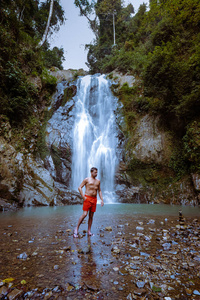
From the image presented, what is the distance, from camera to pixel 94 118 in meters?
18.3

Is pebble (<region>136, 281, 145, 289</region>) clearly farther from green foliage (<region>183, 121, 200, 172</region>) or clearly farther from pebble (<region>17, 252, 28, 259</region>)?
green foliage (<region>183, 121, 200, 172</region>)

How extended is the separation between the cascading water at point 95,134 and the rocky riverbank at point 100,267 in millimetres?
10695

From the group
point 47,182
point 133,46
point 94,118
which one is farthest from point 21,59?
point 133,46

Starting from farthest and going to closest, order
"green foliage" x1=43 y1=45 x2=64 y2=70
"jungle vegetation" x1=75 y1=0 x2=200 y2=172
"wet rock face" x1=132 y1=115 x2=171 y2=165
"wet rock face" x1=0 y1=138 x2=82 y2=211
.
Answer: "green foliage" x1=43 y1=45 x2=64 y2=70
"wet rock face" x1=132 y1=115 x2=171 y2=165
"jungle vegetation" x1=75 y1=0 x2=200 y2=172
"wet rock face" x1=0 y1=138 x2=82 y2=211

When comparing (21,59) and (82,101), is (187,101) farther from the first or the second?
(21,59)

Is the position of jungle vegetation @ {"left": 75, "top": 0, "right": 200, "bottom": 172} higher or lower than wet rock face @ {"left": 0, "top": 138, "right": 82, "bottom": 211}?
higher

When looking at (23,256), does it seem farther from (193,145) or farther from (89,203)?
(193,145)

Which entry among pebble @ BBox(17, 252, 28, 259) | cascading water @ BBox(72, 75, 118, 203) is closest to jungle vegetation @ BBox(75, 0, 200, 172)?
cascading water @ BBox(72, 75, 118, 203)

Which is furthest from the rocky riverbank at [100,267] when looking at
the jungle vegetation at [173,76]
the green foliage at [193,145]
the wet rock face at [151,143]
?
the wet rock face at [151,143]

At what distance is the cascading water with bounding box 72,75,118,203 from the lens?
14.8 metres

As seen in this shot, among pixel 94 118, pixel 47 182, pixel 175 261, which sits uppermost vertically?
pixel 94 118

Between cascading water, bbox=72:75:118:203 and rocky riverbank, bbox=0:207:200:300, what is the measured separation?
10695 millimetres

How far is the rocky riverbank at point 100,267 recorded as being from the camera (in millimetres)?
1480

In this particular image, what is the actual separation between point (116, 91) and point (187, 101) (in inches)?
409
